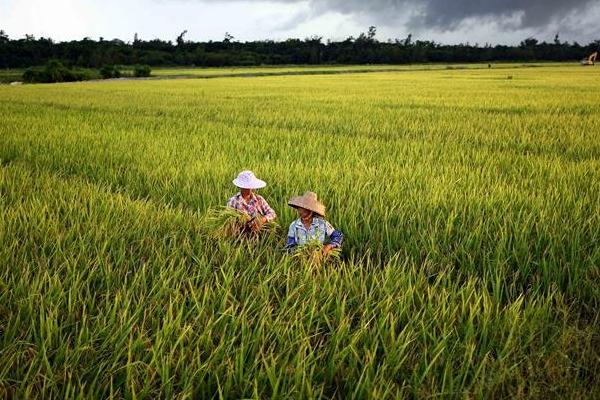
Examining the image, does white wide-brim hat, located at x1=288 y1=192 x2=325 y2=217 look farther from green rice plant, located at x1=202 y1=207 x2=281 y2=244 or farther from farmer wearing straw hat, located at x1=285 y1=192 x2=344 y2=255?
green rice plant, located at x1=202 y1=207 x2=281 y2=244

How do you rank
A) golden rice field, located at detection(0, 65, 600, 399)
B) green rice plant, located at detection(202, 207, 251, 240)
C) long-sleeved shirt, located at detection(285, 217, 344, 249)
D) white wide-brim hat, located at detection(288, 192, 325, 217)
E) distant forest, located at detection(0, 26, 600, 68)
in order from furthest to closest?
distant forest, located at detection(0, 26, 600, 68), green rice plant, located at detection(202, 207, 251, 240), long-sleeved shirt, located at detection(285, 217, 344, 249), white wide-brim hat, located at detection(288, 192, 325, 217), golden rice field, located at detection(0, 65, 600, 399)

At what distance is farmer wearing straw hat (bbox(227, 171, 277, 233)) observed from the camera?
2.41 meters

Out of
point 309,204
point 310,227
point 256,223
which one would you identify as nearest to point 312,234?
point 310,227

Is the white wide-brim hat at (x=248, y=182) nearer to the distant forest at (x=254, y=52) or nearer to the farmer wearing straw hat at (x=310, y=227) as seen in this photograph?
the farmer wearing straw hat at (x=310, y=227)

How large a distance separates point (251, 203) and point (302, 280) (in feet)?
2.70

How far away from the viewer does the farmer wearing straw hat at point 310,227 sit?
2.12m

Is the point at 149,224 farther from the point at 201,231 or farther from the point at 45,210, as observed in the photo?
the point at 45,210

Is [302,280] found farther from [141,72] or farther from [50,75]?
[141,72]

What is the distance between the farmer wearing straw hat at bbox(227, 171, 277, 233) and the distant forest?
6516 cm

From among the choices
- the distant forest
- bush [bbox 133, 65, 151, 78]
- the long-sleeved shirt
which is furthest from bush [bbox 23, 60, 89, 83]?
the long-sleeved shirt

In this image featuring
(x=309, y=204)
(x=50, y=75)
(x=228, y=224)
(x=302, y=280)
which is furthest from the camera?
(x=50, y=75)

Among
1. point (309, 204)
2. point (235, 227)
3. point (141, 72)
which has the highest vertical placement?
point (141, 72)

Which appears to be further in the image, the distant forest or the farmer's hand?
the distant forest

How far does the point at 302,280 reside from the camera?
1805 mm
